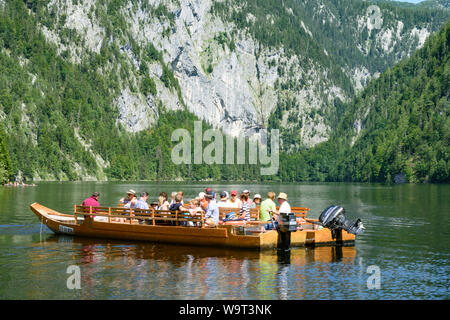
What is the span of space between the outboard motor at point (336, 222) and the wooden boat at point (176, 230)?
507 mm

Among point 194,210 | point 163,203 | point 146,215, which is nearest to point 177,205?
point 194,210

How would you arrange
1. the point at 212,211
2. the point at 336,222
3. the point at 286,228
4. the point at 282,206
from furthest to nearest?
the point at 336,222, the point at 212,211, the point at 282,206, the point at 286,228

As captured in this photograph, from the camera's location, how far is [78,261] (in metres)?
37.0

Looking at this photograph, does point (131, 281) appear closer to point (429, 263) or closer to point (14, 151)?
point (429, 263)

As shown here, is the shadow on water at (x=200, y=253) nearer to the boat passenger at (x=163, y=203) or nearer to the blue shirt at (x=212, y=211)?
the blue shirt at (x=212, y=211)

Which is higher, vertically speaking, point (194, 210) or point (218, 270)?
point (194, 210)

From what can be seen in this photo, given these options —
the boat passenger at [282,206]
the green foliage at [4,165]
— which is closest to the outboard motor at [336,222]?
the boat passenger at [282,206]

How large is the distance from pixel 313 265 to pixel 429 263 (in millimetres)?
7443

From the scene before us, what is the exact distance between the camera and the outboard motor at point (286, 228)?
3997cm

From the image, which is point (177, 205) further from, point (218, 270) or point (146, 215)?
point (218, 270)

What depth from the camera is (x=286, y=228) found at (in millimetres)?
40219

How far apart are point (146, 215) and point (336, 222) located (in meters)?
13.9

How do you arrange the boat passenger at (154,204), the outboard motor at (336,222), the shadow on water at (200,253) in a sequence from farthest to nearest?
the boat passenger at (154,204), the outboard motor at (336,222), the shadow on water at (200,253)
